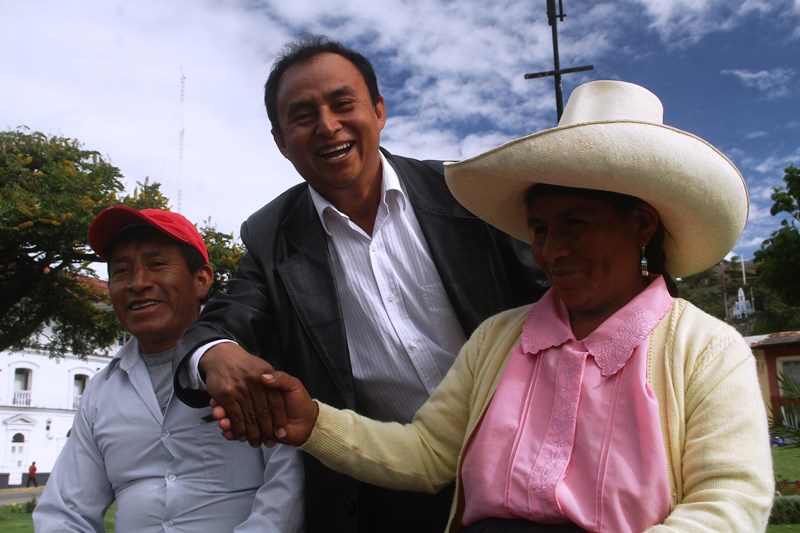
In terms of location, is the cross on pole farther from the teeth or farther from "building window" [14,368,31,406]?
"building window" [14,368,31,406]

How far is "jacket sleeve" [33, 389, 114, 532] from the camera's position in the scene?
9.04 ft

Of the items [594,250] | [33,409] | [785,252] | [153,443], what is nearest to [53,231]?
[153,443]

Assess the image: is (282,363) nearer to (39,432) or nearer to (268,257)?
(268,257)

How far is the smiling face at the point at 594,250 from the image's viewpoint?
1993 mm

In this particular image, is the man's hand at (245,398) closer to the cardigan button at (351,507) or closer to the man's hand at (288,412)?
the man's hand at (288,412)

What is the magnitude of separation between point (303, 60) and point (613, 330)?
1.71m

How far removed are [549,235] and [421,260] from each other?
903 mm

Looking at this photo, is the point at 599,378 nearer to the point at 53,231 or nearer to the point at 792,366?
the point at 53,231

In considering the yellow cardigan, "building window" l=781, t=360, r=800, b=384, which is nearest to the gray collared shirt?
the yellow cardigan

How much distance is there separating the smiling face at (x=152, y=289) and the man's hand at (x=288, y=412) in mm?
964

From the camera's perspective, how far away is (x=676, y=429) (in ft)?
5.60

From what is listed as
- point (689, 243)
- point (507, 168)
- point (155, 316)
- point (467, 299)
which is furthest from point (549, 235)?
point (155, 316)

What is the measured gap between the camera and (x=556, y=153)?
1870mm

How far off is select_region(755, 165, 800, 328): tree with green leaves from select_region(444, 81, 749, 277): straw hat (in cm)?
2166
